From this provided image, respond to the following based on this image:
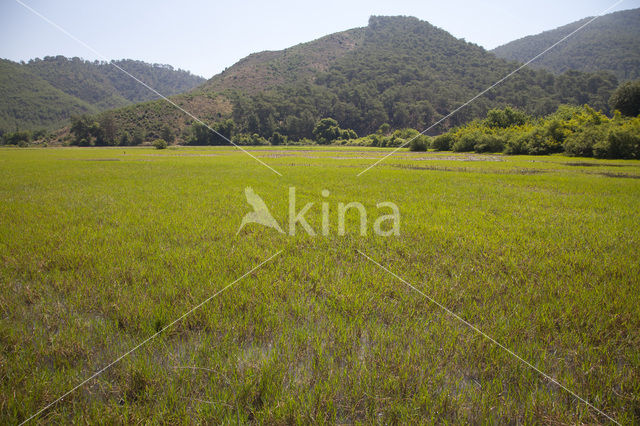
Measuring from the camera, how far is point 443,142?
157 ft

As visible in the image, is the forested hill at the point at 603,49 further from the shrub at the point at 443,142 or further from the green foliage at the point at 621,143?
the green foliage at the point at 621,143

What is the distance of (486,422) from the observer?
1702 millimetres

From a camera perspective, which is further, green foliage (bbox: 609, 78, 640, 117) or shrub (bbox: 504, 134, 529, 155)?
green foliage (bbox: 609, 78, 640, 117)

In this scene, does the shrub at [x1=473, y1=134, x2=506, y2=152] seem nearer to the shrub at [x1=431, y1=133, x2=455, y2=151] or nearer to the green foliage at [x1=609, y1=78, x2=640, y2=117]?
the shrub at [x1=431, y1=133, x2=455, y2=151]

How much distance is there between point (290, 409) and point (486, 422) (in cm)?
116

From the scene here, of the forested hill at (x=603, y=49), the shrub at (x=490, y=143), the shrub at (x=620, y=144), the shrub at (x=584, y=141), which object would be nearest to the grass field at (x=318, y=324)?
the shrub at (x=620, y=144)

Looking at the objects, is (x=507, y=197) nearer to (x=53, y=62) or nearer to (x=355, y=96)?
(x=355, y=96)

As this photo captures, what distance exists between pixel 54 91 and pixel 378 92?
469ft

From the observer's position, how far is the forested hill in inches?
5285

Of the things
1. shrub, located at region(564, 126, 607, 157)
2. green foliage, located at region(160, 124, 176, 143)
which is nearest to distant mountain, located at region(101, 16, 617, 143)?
green foliage, located at region(160, 124, 176, 143)

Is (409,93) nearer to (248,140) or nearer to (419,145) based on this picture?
(248,140)

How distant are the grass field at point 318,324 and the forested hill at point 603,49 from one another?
18335 centimetres

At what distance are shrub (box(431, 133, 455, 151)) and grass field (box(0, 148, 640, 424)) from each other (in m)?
44.9

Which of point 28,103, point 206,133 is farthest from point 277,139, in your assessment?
point 28,103
